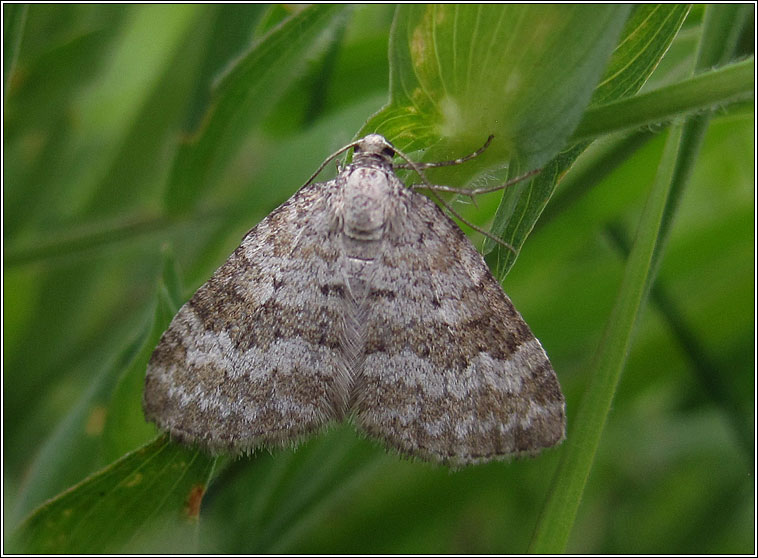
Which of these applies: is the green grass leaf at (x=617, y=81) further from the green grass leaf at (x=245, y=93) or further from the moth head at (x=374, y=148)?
the green grass leaf at (x=245, y=93)

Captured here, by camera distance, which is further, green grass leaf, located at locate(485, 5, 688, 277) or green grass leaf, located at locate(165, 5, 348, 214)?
green grass leaf, located at locate(165, 5, 348, 214)

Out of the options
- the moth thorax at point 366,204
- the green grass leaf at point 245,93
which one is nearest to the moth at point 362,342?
the moth thorax at point 366,204

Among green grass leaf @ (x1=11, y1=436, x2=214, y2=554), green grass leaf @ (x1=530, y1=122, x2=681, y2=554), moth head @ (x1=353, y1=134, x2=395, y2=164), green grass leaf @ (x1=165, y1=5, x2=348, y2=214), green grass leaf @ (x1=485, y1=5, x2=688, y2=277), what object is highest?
green grass leaf @ (x1=165, y1=5, x2=348, y2=214)

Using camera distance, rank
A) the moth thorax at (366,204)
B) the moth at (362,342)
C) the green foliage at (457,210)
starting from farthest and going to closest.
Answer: the moth thorax at (366,204) < the moth at (362,342) < the green foliage at (457,210)

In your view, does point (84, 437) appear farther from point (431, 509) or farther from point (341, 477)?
point (431, 509)

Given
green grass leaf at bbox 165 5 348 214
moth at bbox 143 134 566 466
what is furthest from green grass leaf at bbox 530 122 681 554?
green grass leaf at bbox 165 5 348 214

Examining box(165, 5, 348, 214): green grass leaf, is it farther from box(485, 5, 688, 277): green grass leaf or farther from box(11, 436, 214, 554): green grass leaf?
box(11, 436, 214, 554): green grass leaf
